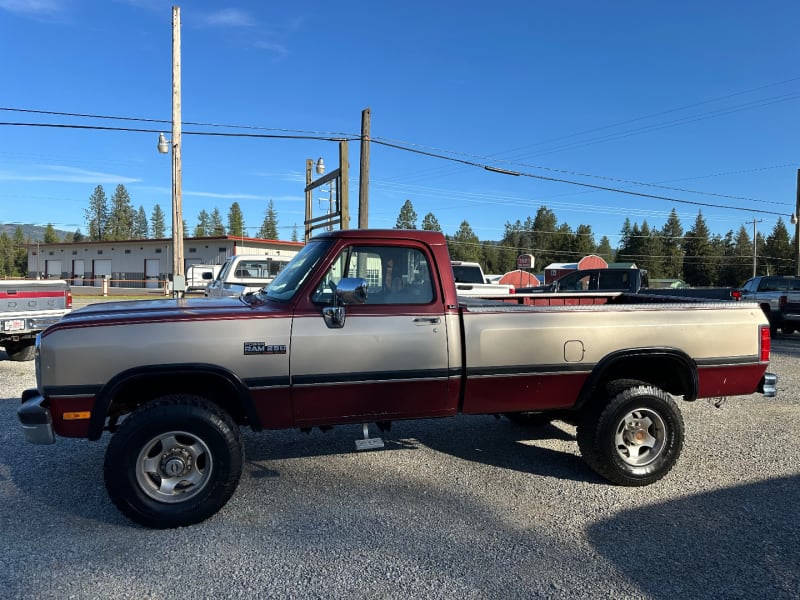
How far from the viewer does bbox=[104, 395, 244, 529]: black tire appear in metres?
3.48

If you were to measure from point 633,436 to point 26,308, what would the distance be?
350 inches

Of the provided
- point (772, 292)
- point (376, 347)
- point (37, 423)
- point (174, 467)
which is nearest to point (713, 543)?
point (376, 347)

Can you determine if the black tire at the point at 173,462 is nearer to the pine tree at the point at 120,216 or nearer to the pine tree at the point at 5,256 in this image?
the pine tree at the point at 5,256

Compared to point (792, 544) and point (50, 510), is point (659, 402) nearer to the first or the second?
point (792, 544)

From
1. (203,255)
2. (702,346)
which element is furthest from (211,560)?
(203,255)

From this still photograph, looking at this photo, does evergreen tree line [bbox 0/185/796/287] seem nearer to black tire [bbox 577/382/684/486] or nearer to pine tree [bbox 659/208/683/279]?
pine tree [bbox 659/208/683/279]

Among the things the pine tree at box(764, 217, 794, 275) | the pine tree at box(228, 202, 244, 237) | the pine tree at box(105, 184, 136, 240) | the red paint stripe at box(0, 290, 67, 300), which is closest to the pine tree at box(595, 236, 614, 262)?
the pine tree at box(764, 217, 794, 275)

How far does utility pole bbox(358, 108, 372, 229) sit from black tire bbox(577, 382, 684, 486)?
36.3ft

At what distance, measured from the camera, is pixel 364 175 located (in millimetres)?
15070

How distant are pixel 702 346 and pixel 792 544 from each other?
1.54 meters

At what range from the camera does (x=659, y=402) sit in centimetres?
433

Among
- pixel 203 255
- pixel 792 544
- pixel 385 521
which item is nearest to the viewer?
pixel 792 544

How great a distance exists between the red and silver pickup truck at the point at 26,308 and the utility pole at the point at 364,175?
7.42 metres

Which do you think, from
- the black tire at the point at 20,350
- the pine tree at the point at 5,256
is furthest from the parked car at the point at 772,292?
the pine tree at the point at 5,256
